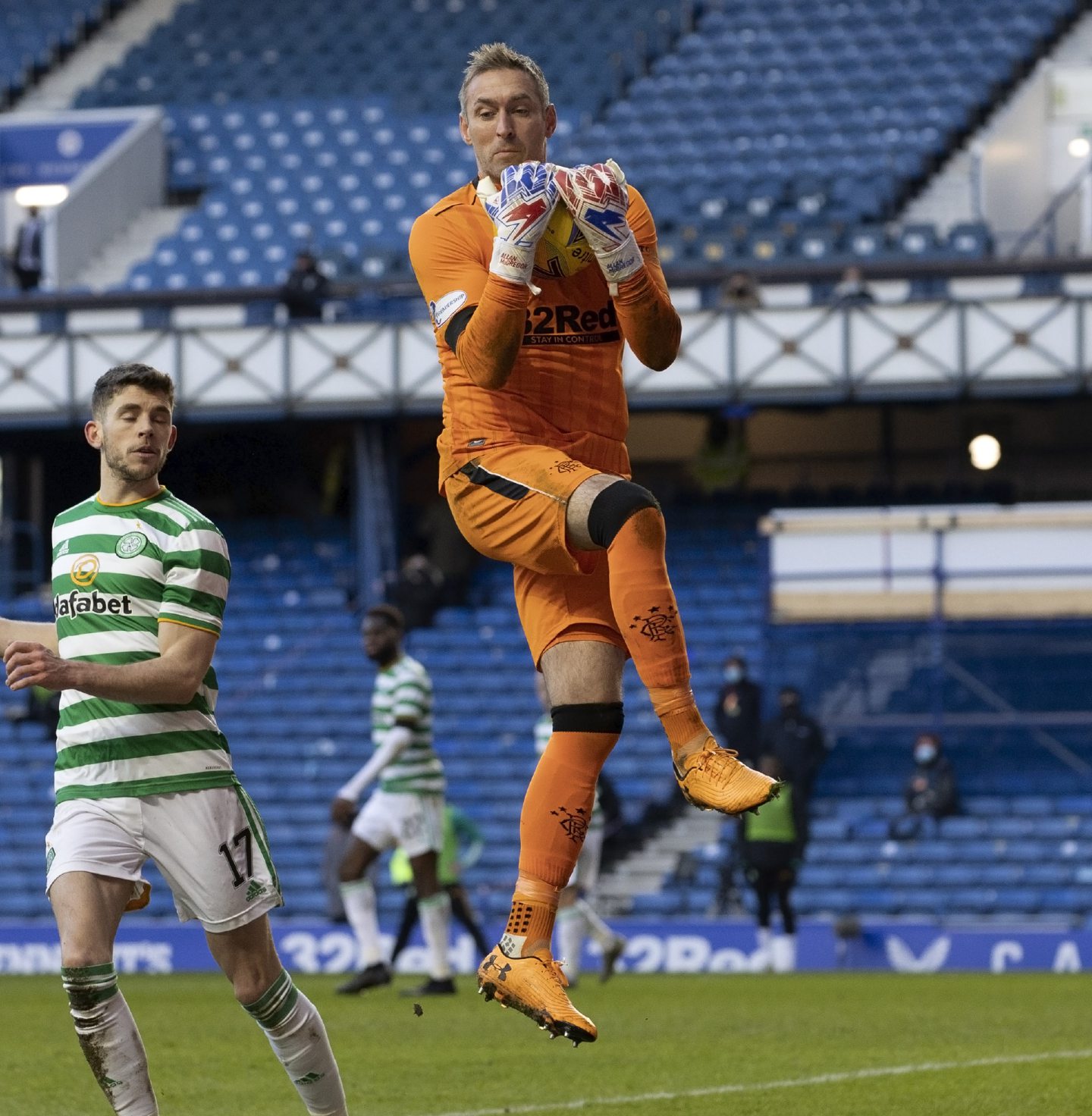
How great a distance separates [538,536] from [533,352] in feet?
1.67

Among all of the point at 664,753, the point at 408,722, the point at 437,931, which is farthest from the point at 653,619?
the point at 664,753

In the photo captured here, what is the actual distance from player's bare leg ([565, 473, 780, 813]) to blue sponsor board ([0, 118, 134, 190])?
25.6 meters

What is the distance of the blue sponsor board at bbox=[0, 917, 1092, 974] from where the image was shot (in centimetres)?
1716

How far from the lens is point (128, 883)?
5.65 meters

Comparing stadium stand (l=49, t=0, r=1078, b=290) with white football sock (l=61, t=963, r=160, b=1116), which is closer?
white football sock (l=61, t=963, r=160, b=1116)

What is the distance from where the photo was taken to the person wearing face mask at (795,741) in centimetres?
1936

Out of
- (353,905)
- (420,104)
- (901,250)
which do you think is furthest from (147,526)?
(420,104)

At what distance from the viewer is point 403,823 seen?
508 inches

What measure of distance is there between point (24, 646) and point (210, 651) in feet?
1.95

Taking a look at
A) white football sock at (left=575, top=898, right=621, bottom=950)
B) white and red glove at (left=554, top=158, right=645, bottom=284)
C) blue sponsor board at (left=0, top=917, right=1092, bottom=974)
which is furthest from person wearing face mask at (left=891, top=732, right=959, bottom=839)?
white and red glove at (left=554, top=158, right=645, bottom=284)

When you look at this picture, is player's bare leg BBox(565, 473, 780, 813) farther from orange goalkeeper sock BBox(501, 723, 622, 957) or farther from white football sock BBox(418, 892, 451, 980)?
white football sock BBox(418, 892, 451, 980)

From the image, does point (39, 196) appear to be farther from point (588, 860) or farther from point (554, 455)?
point (554, 455)

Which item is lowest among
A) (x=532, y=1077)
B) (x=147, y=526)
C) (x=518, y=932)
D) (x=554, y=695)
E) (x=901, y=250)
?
(x=532, y=1077)

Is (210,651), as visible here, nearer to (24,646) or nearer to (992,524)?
(24,646)
